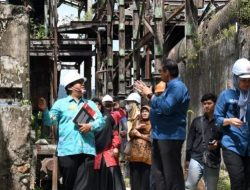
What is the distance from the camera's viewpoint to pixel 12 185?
694 cm

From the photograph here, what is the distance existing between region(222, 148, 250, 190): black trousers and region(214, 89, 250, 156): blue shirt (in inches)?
2.4

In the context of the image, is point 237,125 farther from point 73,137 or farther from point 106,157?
point 106,157

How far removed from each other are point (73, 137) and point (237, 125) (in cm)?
202

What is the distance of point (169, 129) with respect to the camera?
6.29 meters

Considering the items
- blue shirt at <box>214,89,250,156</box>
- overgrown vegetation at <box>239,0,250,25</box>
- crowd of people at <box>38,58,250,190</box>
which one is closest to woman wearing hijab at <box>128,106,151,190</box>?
crowd of people at <box>38,58,250,190</box>

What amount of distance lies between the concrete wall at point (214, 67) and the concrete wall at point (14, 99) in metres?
3.63

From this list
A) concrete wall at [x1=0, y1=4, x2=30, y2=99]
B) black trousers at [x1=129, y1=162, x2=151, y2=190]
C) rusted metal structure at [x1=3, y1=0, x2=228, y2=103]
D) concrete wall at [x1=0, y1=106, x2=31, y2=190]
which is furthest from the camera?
rusted metal structure at [x1=3, y1=0, x2=228, y2=103]

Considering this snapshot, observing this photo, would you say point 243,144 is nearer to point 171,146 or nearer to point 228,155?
point 228,155

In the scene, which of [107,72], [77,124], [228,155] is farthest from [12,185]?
[107,72]

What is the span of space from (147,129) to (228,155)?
262 centimetres

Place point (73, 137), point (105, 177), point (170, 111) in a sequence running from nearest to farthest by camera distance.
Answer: point (170, 111) → point (73, 137) → point (105, 177)

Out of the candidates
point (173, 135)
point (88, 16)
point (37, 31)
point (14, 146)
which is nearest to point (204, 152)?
point (173, 135)

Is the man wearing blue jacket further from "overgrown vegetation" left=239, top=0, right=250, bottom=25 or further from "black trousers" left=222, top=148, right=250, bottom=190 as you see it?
"overgrown vegetation" left=239, top=0, right=250, bottom=25

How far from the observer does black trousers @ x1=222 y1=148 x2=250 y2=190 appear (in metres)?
5.69
